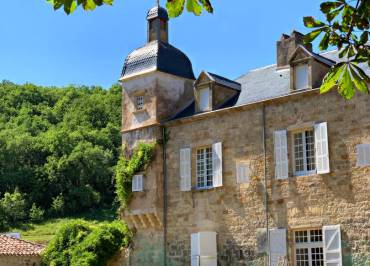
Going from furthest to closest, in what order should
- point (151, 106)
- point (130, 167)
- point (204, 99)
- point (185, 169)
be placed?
1. point (151, 106)
2. point (130, 167)
3. point (204, 99)
4. point (185, 169)

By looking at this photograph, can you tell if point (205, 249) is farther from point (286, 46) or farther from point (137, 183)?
point (286, 46)

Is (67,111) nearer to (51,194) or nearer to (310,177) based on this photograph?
(51,194)

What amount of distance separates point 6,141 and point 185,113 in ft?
139

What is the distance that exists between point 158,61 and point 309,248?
307 inches

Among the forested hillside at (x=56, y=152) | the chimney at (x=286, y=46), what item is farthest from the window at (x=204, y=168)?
the forested hillside at (x=56, y=152)

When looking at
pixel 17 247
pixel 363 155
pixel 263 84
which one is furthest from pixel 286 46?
pixel 17 247

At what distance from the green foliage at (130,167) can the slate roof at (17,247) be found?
4.30 meters

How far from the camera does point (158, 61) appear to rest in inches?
823

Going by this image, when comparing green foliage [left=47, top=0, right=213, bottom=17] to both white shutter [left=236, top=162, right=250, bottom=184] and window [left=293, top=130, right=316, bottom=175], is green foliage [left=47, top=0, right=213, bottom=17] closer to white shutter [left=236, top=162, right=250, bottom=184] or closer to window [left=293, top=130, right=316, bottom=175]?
window [left=293, top=130, right=316, bottom=175]

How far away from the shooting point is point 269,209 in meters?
17.6

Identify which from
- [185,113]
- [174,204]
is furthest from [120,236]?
[185,113]

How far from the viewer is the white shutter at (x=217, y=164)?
18.7m

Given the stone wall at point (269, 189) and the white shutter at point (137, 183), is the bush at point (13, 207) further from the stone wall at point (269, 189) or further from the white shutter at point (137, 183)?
the stone wall at point (269, 189)

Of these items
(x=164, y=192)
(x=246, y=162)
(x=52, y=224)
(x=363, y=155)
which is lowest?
(x=52, y=224)
